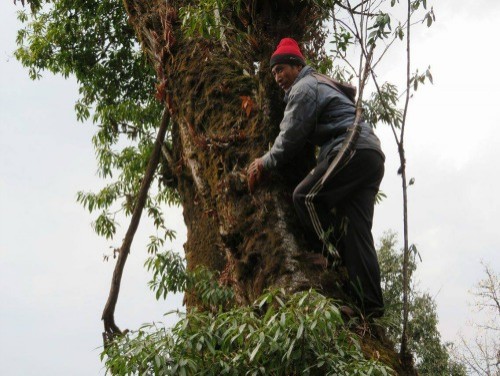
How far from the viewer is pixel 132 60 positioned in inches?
483

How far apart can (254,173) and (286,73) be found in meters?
0.67

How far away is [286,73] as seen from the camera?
4.93 metres

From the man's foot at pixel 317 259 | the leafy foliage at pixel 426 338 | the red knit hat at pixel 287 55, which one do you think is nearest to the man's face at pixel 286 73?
the red knit hat at pixel 287 55

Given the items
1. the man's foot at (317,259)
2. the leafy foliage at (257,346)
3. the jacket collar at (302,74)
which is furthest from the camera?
the jacket collar at (302,74)

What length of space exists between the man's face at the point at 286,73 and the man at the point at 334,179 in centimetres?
9

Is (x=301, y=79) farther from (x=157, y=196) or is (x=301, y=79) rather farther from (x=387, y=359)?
(x=157, y=196)

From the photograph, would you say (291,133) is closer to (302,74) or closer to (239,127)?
(302,74)

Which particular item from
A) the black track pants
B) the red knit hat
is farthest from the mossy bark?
the red knit hat

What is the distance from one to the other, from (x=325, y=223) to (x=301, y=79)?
85 cm

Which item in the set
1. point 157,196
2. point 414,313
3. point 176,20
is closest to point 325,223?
point 176,20

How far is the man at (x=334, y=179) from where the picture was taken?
4.53 meters

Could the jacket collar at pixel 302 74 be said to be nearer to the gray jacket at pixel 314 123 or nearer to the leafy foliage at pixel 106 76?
the gray jacket at pixel 314 123

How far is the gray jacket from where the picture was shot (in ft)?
15.1

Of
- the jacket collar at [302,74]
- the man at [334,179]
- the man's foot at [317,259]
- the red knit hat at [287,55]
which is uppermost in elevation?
the red knit hat at [287,55]
